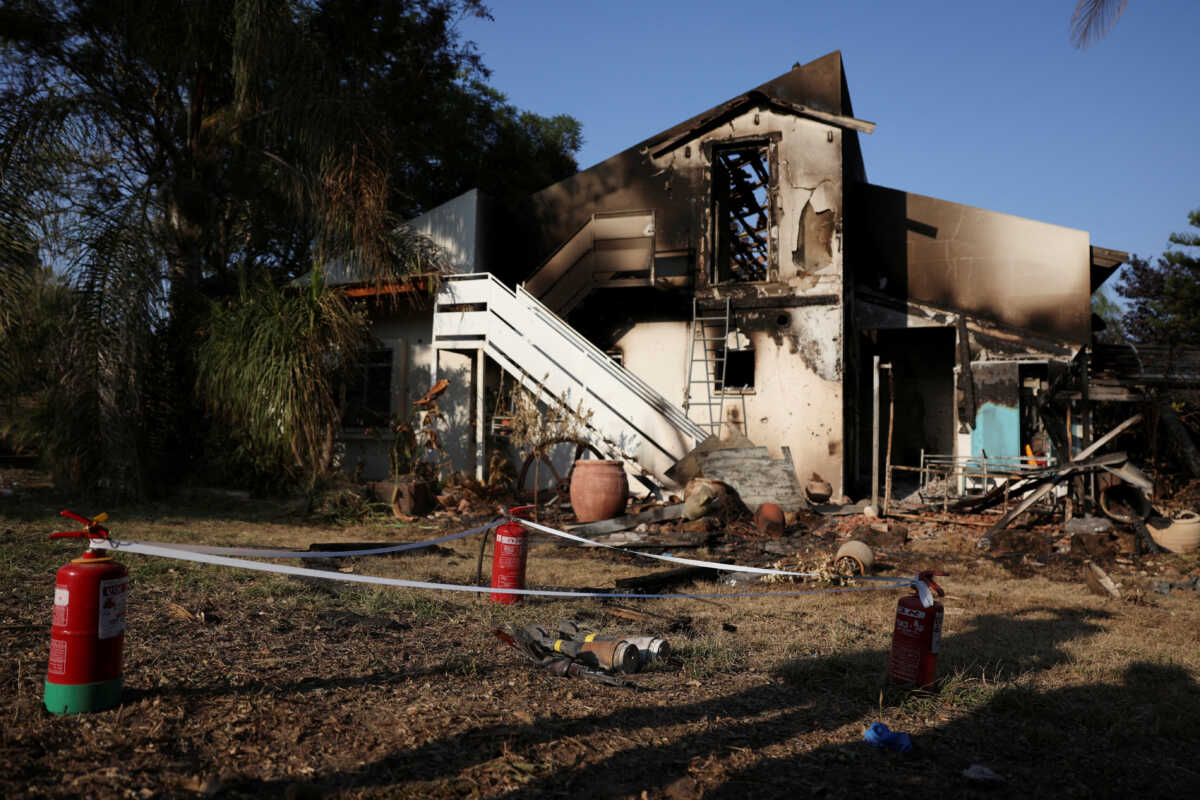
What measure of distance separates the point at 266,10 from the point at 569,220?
21.3 ft

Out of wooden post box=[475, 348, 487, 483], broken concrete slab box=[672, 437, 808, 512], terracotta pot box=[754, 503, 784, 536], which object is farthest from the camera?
wooden post box=[475, 348, 487, 483]

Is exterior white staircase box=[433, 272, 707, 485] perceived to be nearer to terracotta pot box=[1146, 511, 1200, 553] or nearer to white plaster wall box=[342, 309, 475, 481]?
white plaster wall box=[342, 309, 475, 481]

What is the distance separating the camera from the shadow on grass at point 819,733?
2.86 metres

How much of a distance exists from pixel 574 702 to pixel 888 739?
4.74ft

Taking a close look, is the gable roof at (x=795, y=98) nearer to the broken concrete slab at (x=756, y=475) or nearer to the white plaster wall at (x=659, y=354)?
the white plaster wall at (x=659, y=354)

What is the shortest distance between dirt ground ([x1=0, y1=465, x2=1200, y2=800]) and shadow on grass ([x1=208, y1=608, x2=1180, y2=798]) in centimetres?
1

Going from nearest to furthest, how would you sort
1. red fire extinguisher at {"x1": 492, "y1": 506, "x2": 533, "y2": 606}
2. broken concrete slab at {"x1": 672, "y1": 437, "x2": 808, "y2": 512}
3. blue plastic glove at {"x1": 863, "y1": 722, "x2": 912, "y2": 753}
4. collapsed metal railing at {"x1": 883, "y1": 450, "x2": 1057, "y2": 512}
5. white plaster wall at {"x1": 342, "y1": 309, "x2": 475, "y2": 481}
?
blue plastic glove at {"x1": 863, "y1": 722, "x2": 912, "y2": 753}, red fire extinguisher at {"x1": 492, "y1": 506, "x2": 533, "y2": 606}, collapsed metal railing at {"x1": 883, "y1": 450, "x2": 1057, "y2": 512}, broken concrete slab at {"x1": 672, "y1": 437, "x2": 808, "y2": 512}, white plaster wall at {"x1": 342, "y1": 309, "x2": 475, "y2": 481}

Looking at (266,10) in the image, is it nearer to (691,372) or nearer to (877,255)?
(691,372)

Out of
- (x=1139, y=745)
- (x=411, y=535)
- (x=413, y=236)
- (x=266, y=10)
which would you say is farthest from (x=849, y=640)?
(x=266, y=10)

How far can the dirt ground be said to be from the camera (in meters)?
2.84

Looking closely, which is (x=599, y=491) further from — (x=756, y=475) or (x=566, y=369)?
(x=566, y=369)

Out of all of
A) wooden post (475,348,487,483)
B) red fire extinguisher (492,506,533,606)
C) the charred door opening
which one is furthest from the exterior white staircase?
red fire extinguisher (492,506,533,606)

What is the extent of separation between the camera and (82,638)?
3158 mm

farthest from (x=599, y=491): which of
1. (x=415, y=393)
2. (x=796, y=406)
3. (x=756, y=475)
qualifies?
(x=415, y=393)
